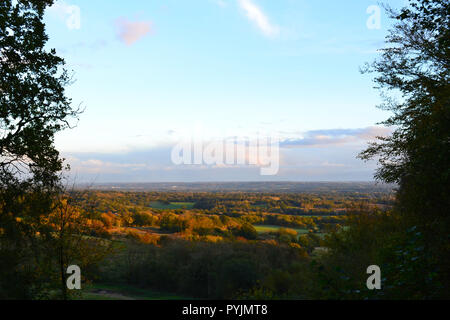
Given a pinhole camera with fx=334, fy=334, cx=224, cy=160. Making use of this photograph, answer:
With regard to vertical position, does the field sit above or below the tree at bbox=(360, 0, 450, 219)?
below

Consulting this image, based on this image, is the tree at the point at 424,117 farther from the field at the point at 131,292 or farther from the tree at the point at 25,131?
the field at the point at 131,292

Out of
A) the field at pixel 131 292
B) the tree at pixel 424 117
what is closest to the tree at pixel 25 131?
the tree at pixel 424 117

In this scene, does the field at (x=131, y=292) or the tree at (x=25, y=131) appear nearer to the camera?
the tree at (x=25, y=131)

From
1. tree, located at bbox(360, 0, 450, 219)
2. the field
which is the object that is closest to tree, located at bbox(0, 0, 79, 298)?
tree, located at bbox(360, 0, 450, 219)

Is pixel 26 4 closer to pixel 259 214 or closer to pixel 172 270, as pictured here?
pixel 172 270

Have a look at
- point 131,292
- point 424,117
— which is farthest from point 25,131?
point 131,292

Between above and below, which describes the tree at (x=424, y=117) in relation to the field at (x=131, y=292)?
above

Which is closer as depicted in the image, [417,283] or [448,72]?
[417,283]

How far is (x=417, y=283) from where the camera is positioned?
748 centimetres

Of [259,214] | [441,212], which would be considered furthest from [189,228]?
[441,212]

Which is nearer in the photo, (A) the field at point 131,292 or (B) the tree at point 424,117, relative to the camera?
(B) the tree at point 424,117

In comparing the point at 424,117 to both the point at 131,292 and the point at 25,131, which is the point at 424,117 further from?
the point at 131,292

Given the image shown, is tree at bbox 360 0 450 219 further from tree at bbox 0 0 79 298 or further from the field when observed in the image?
the field
